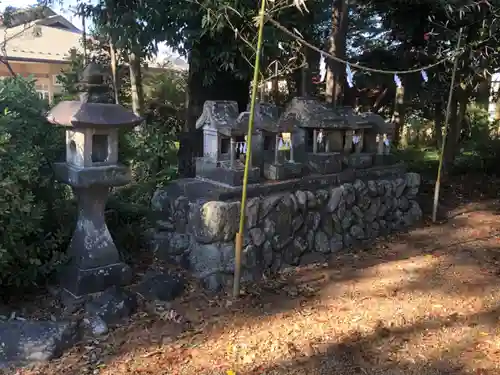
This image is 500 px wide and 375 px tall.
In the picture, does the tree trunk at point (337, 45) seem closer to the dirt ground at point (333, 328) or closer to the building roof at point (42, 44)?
the dirt ground at point (333, 328)

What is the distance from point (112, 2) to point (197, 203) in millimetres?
2810

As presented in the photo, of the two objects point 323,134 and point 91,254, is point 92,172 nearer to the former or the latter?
point 91,254

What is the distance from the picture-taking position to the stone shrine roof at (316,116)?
18.9 ft

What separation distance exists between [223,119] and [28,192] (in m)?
1.89

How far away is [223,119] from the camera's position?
484 cm

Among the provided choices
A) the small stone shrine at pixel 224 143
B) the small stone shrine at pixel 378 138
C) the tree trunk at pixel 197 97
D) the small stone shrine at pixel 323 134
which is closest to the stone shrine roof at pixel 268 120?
the small stone shrine at pixel 323 134

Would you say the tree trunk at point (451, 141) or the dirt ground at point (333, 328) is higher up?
the tree trunk at point (451, 141)

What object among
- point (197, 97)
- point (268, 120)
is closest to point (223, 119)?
point (268, 120)

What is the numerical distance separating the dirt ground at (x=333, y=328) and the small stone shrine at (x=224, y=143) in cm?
114

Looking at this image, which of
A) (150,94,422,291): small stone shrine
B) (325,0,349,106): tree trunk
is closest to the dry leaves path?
(150,94,422,291): small stone shrine

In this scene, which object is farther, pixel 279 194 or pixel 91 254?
pixel 279 194

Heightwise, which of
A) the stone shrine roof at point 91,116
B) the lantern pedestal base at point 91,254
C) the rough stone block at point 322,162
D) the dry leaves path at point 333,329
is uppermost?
the stone shrine roof at point 91,116

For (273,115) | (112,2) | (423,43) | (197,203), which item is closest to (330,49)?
(423,43)

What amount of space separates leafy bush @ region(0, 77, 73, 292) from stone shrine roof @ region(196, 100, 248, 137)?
1.39 m
